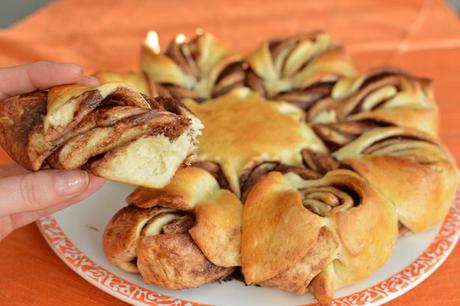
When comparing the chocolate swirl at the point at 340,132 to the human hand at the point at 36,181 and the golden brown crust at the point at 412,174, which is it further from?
the human hand at the point at 36,181

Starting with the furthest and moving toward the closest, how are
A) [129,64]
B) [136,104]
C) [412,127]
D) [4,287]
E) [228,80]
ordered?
[129,64] → [228,80] → [412,127] → [4,287] → [136,104]

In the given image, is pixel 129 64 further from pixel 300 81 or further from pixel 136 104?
pixel 136 104

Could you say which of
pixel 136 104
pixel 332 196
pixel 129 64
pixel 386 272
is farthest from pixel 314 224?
pixel 129 64

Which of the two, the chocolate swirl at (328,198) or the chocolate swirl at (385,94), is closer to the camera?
the chocolate swirl at (328,198)

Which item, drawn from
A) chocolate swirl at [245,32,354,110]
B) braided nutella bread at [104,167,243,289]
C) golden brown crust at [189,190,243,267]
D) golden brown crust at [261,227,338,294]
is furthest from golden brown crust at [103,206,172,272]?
chocolate swirl at [245,32,354,110]

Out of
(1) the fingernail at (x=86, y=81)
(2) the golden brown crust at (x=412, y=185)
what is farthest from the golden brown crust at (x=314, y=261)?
(1) the fingernail at (x=86, y=81)

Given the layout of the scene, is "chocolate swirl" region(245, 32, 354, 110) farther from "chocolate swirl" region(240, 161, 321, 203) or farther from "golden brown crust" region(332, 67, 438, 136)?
"chocolate swirl" region(240, 161, 321, 203)
